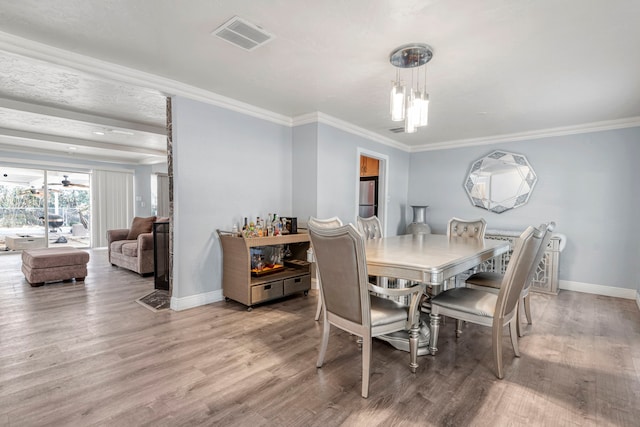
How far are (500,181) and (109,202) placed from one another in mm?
8729

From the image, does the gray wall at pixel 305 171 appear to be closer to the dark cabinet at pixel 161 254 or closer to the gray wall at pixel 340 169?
the gray wall at pixel 340 169

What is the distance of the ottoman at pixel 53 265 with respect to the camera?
414 cm

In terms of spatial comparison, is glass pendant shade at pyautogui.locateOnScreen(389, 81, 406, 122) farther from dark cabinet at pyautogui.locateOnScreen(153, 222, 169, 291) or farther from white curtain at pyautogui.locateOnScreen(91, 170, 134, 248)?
white curtain at pyautogui.locateOnScreen(91, 170, 134, 248)

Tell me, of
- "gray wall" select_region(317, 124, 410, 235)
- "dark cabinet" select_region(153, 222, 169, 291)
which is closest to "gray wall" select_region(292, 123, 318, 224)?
"gray wall" select_region(317, 124, 410, 235)

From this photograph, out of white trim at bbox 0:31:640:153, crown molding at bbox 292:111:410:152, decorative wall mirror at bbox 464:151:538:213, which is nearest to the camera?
white trim at bbox 0:31:640:153

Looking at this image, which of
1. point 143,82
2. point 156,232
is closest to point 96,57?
point 143,82

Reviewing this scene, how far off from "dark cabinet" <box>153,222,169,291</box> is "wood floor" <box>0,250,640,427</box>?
75 centimetres

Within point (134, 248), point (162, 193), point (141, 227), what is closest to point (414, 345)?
point (134, 248)

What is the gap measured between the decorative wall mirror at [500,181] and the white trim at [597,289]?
51.7 inches

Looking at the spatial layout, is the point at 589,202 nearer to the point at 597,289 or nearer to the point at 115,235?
the point at 597,289

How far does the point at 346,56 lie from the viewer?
2.54 metres

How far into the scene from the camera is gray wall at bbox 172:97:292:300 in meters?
Answer: 3.28

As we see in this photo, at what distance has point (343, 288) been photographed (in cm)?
190

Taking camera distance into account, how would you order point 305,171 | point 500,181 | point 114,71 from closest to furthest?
1. point 114,71
2. point 305,171
3. point 500,181
